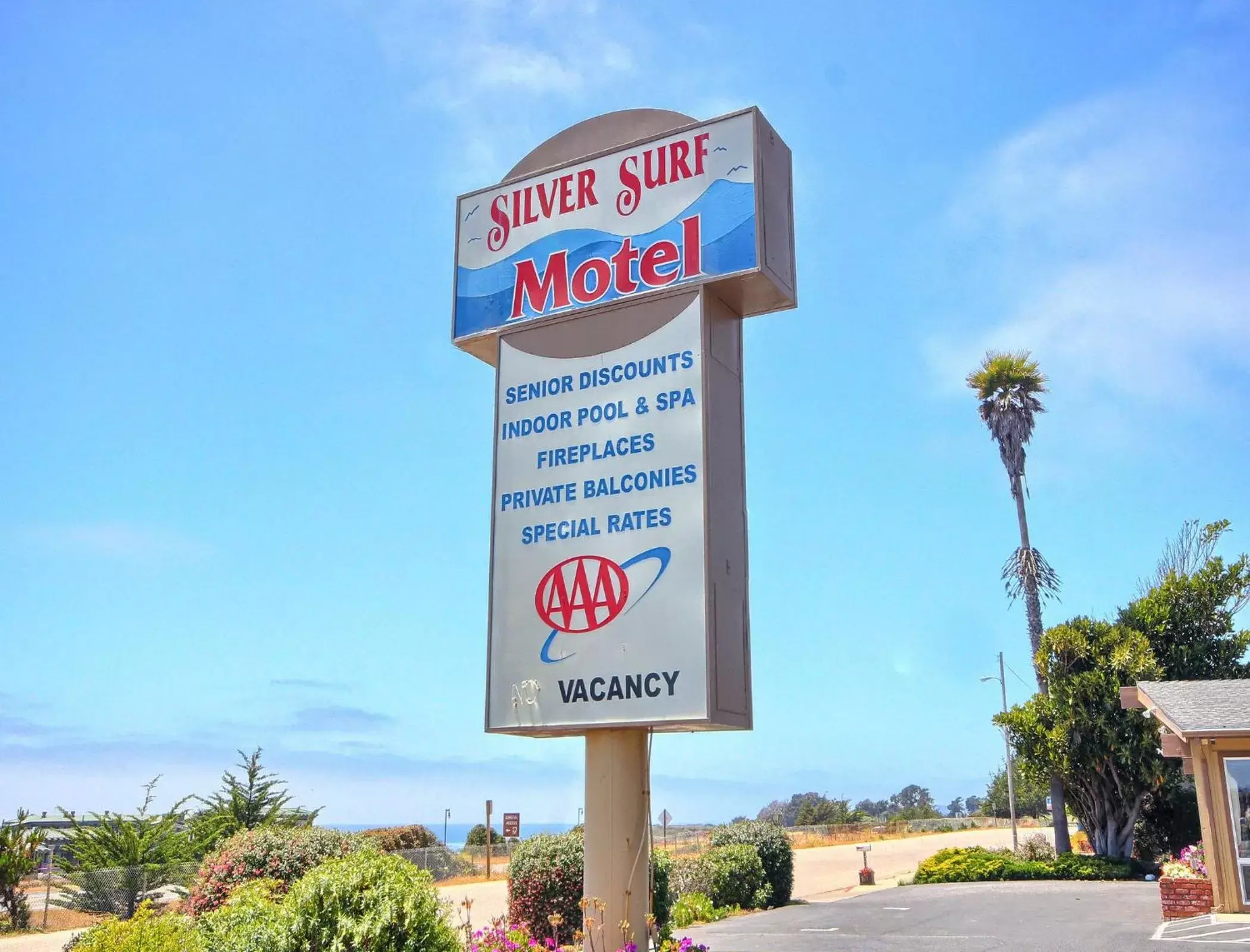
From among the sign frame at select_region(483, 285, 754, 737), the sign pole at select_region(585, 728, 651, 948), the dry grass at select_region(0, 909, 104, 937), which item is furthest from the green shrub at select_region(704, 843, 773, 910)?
the sign frame at select_region(483, 285, 754, 737)

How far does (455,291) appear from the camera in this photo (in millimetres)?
9586

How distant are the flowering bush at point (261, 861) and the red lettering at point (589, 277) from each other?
8811 mm

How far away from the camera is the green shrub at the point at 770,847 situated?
25.2m

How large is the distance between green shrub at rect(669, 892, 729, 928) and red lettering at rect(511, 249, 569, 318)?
14.4m

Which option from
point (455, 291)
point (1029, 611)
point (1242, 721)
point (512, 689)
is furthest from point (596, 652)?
point (1029, 611)

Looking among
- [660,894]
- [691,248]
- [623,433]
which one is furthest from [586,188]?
[660,894]

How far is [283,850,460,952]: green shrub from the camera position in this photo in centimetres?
735

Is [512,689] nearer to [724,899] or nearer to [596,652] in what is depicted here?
[596,652]

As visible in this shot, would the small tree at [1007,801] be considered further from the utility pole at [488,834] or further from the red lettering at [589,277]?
the red lettering at [589,277]

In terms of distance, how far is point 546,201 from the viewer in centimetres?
930

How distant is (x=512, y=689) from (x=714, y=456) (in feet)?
7.70

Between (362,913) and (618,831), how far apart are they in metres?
1.89

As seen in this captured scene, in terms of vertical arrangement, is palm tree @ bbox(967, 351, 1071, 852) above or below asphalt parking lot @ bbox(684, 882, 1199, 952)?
above

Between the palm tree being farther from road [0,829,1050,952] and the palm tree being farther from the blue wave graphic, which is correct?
the blue wave graphic
